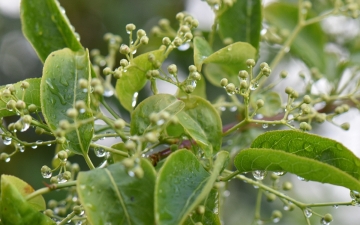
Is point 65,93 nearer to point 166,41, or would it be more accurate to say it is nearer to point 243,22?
point 166,41

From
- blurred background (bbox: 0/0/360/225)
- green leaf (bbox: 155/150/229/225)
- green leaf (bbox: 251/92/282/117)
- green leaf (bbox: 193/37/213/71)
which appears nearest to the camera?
green leaf (bbox: 155/150/229/225)

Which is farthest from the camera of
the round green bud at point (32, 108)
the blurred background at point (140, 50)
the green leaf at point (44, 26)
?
the blurred background at point (140, 50)

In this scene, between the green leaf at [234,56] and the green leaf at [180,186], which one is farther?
the green leaf at [234,56]

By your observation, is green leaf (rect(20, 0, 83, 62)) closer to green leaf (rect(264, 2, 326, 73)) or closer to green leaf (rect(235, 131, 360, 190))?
green leaf (rect(235, 131, 360, 190))

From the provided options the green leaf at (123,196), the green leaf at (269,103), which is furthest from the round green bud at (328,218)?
the green leaf at (123,196)

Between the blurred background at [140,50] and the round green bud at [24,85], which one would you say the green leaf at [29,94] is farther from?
the blurred background at [140,50]

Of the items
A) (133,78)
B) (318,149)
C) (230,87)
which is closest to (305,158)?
(318,149)

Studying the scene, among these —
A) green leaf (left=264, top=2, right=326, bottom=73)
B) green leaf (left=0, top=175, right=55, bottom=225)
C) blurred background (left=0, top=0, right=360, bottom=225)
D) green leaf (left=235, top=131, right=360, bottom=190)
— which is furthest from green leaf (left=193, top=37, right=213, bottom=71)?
blurred background (left=0, top=0, right=360, bottom=225)
